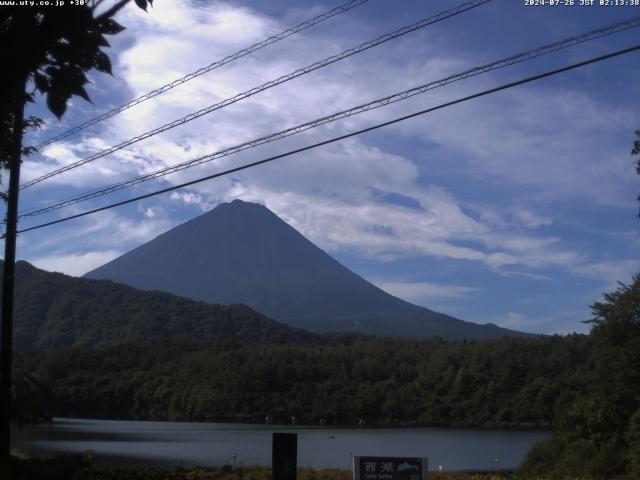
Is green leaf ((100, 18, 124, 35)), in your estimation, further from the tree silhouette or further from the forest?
the forest

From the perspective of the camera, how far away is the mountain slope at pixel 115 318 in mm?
145500

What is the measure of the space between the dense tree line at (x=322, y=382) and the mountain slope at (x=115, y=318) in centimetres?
4591

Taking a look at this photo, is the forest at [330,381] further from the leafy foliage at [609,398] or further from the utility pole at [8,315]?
the utility pole at [8,315]

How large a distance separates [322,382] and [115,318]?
2736 inches

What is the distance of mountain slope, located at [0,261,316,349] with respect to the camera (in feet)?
477

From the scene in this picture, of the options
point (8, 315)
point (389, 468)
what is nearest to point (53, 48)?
point (389, 468)

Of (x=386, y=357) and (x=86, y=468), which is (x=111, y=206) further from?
(x=386, y=357)

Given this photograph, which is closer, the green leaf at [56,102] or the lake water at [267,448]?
the green leaf at [56,102]

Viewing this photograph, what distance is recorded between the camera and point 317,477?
52.7 feet

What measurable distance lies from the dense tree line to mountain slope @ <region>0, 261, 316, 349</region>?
45.9 metres

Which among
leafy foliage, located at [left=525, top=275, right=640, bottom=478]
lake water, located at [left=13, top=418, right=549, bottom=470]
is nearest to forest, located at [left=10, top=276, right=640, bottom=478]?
lake water, located at [left=13, top=418, right=549, bottom=470]

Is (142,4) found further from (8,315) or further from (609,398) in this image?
(609,398)

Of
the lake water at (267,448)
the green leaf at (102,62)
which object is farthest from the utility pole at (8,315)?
the lake water at (267,448)

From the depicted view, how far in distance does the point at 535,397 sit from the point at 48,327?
100 meters
